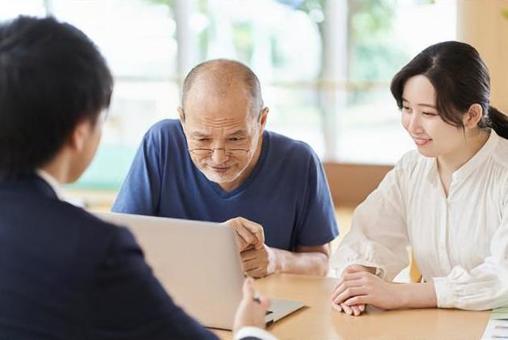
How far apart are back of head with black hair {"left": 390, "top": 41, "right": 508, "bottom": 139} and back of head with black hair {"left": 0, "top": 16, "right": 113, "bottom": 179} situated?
105 centimetres

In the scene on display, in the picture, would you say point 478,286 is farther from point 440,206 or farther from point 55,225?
point 55,225

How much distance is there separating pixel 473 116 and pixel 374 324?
56cm

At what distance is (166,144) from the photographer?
2.52m

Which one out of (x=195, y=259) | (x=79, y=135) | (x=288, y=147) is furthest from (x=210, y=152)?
(x=79, y=135)

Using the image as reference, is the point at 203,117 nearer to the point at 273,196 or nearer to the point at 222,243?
the point at 273,196

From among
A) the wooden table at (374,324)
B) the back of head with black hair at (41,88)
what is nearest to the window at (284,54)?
the wooden table at (374,324)

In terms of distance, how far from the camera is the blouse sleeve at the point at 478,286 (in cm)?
205

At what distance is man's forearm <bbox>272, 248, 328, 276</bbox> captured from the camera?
2393 mm

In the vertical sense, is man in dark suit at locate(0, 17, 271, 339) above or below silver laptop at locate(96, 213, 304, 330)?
above

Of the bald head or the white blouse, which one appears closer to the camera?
the white blouse

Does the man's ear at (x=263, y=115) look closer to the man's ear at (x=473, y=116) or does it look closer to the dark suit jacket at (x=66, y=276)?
the man's ear at (x=473, y=116)

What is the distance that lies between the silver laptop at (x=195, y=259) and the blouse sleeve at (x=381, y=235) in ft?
1.51

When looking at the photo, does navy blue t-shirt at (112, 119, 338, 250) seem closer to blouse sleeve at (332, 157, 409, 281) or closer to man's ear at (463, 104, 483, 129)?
blouse sleeve at (332, 157, 409, 281)

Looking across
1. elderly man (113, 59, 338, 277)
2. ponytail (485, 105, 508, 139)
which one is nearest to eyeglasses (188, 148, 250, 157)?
elderly man (113, 59, 338, 277)
